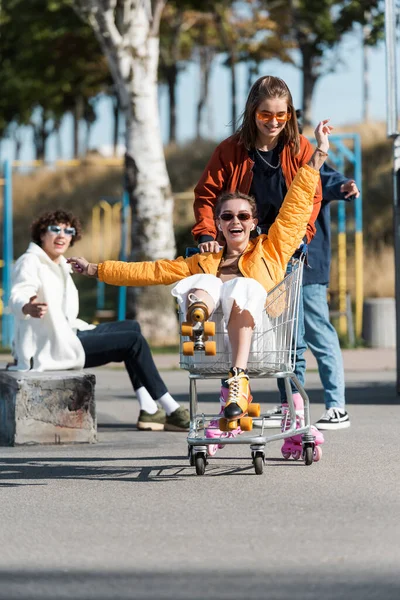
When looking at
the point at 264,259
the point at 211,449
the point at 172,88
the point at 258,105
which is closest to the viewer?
the point at 264,259

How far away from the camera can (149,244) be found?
18609 millimetres

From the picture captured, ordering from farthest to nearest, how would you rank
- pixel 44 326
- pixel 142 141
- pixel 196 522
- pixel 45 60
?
pixel 45 60, pixel 142 141, pixel 44 326, pixel 196 522

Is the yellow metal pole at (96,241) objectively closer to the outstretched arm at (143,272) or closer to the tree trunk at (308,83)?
the tree trunk at (308,83)

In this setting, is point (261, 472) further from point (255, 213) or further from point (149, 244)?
point (149, 244)

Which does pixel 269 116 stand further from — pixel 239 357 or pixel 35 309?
pixel 35 309

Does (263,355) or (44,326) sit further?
(44,326)

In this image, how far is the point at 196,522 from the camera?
17.4ft

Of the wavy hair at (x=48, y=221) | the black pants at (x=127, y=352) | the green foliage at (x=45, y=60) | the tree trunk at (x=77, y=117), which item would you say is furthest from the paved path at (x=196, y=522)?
the tree trunk at (x=77, y=117)

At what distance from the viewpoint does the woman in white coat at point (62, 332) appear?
8.38m

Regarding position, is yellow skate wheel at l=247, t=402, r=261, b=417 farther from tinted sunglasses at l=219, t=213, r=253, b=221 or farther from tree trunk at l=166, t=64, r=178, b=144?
tree trunk at l=166, t=64, r=178, b=144

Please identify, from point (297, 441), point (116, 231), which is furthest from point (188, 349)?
point (116, 231)

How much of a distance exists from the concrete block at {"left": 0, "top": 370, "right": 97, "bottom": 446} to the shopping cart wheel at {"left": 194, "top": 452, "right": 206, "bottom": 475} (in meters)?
1.69

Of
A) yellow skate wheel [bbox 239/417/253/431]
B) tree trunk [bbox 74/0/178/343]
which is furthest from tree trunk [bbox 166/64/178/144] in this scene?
yellow skate wheel [bbox 239/417/253/431]

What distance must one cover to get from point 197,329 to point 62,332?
2.42 m
